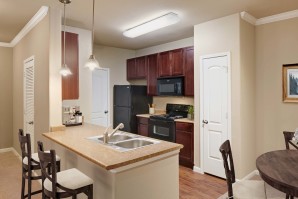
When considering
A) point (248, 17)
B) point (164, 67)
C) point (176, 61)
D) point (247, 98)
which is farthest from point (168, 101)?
point (248, 17)

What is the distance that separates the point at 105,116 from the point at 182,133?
234 cm

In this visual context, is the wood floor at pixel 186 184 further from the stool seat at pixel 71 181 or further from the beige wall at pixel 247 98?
the stool seat at pixel 71 181

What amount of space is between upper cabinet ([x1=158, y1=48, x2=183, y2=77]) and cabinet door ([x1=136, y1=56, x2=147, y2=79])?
0.56 metres

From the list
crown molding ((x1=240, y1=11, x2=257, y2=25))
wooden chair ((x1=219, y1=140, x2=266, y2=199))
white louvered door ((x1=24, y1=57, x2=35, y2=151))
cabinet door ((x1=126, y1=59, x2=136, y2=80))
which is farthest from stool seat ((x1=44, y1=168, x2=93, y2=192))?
cabinet door ((x1=126, y1=59, x2=136, y2=80))

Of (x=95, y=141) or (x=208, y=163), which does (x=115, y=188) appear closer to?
(x=95, y=141)

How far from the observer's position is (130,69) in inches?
233

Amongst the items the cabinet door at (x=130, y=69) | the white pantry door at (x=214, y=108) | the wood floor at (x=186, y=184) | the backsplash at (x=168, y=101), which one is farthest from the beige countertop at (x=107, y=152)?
the cabinet door at (x=130, y=69)

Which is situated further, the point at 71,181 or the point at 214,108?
the point at 214,108

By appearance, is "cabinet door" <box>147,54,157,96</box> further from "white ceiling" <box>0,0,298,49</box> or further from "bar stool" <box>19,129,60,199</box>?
"bar stool" <box>19,129,60,199</box>

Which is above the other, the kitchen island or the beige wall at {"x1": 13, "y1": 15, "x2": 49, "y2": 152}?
the beige wall at {"x1": 13, "y1": 15, "x2": 49, "y2": 152}

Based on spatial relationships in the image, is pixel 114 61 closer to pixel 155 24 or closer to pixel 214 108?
pixel 155 24

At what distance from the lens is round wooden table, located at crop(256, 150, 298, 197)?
1.52 metres

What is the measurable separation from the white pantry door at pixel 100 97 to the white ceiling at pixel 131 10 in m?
1.60

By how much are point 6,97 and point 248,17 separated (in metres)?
5.65
